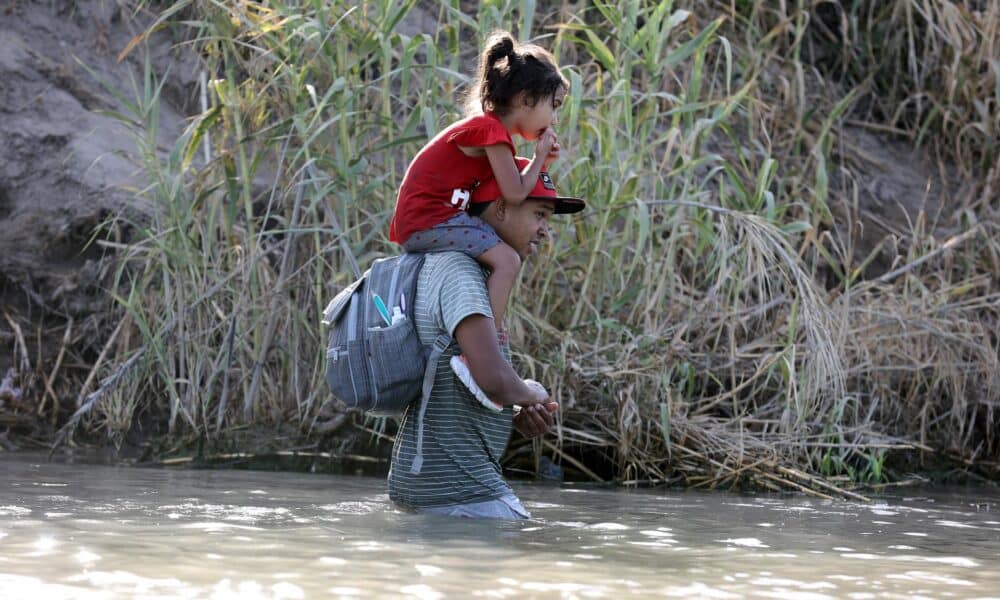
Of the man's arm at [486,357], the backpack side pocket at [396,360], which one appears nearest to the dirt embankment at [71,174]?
the backpack side pocket at [396,360]

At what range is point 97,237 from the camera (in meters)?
6.38

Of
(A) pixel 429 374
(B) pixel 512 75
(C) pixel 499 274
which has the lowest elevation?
(A) pixel 429 374

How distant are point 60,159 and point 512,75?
3816 mm

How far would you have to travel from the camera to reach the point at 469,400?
364 cm

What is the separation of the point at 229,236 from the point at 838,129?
4252 mm

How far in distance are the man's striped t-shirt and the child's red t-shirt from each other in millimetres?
129

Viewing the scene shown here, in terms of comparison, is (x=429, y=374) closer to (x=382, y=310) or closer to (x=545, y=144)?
(x=382, y=310)

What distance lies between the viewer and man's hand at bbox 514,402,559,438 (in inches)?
140

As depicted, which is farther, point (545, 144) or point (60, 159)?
point (60, 159)

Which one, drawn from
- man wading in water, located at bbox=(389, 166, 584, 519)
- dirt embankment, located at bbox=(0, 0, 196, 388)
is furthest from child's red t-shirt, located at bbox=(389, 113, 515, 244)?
dirt embankment, located at bbox=(0, 0, 196, 388)

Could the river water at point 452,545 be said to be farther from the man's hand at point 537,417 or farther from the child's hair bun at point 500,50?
the child's hair bun at point 500,50

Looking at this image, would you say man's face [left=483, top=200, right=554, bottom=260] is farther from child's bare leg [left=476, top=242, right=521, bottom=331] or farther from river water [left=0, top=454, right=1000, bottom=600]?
river water [left=0, top=454, right=1000, bottom=600]

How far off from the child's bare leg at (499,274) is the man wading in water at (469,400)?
1.7 inches

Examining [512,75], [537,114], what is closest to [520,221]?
[537,114]
